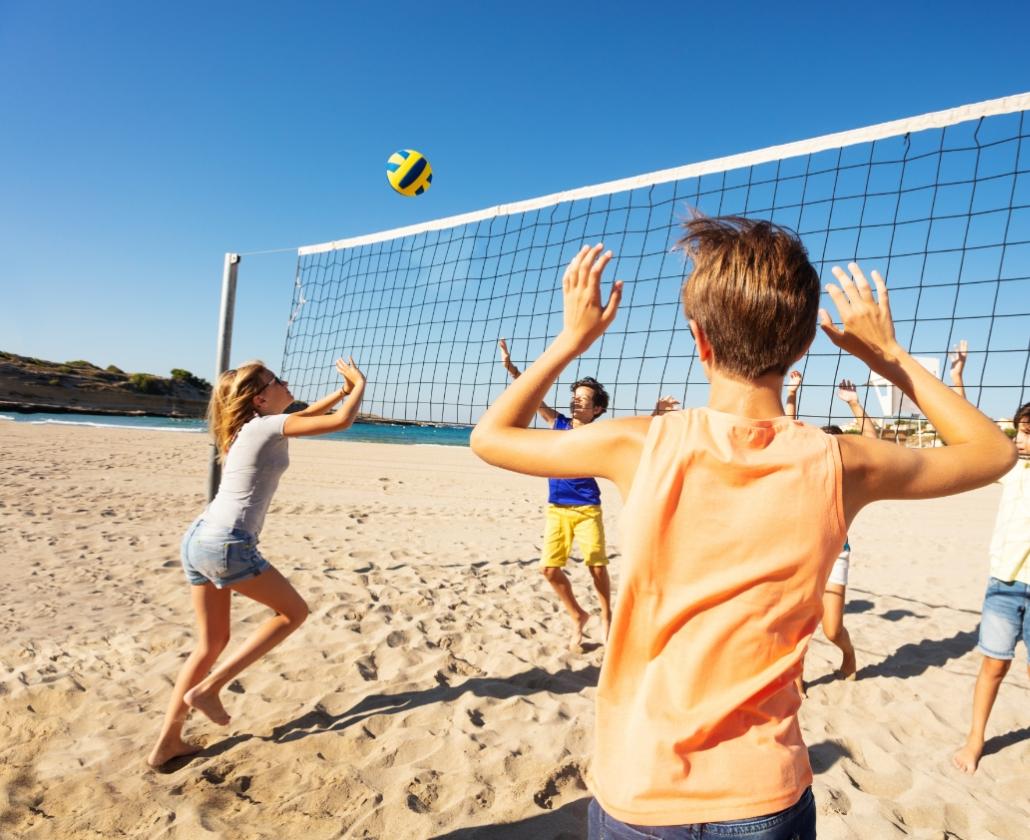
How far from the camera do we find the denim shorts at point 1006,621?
119 inches

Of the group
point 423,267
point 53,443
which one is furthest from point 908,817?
point 53,443

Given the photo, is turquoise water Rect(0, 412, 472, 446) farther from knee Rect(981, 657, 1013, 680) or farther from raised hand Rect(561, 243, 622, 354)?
raised hand Rect(561, 243, 622, 354)

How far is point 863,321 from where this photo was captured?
4.00ft

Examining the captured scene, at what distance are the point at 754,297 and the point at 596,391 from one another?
3.46 meters

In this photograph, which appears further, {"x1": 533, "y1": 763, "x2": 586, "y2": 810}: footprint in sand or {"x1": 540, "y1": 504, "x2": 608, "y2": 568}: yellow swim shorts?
{"x1": 540, "y1": 504, "x2": 608, "y2": 568}: yellow swim shorts

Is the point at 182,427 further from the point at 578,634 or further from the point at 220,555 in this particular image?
the point at 220,555

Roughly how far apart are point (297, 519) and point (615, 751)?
7.44 m

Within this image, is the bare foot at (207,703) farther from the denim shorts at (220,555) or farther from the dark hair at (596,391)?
the dark hair at (596,391)

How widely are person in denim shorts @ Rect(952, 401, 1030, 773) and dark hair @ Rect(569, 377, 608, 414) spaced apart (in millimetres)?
2165

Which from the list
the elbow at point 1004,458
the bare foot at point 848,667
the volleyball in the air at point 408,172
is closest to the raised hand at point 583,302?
the elbow at point 1004,458

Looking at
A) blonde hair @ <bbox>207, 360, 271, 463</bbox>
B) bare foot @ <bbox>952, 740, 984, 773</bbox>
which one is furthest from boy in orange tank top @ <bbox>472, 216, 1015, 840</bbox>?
bare foot @ <bbox>952, 740, 984, 773</bbox>

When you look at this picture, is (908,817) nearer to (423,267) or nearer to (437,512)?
(423,267)

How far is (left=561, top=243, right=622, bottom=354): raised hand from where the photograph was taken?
1.16 metres

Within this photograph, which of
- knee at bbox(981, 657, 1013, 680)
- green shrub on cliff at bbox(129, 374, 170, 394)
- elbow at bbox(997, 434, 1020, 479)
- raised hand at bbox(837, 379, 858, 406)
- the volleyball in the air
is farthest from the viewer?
green shrub on cliff at bbox(129, 374, 170, 394)
